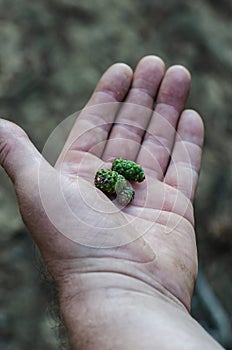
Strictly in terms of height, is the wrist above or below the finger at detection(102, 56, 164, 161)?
below

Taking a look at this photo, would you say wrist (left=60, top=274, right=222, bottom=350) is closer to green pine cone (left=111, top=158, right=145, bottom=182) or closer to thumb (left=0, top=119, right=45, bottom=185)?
thumb (left=0, top=119, right=45, bottom=185)

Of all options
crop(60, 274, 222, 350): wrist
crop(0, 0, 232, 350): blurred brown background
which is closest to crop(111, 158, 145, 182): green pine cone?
crop(60, 274, 222, 350): wrist

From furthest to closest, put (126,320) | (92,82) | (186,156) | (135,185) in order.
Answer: (92,82)
(186,156)
(135,185)
(126,320)

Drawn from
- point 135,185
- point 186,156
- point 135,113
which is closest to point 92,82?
point 135,113

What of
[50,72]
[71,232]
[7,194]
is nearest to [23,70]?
[50,72]

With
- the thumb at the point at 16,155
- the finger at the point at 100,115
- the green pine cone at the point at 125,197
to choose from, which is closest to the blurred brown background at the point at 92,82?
the finger at the point at 100,115

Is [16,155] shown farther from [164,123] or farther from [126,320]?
[164,123]
